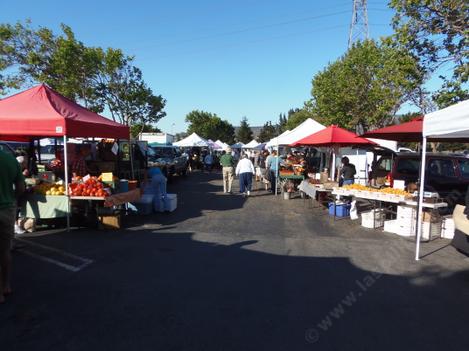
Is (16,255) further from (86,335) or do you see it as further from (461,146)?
(461,146)

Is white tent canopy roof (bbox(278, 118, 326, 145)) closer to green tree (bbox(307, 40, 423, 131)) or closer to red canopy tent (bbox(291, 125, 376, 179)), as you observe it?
red canopy tent (bbox(291, 125, 376, 179))

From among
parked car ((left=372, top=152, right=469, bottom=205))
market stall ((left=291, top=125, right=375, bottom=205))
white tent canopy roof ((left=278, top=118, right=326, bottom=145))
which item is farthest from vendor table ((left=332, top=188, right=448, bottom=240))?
white tent canopy roof ((left=278, top=118, right=326, bottom=145))

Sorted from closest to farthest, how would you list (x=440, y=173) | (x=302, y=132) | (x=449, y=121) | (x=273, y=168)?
(x=449, y=121) < (x=440, y=173) < (x=273, y=168) < (x=302, y=132)

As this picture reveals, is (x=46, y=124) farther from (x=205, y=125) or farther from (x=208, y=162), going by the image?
(x=205, y=125)

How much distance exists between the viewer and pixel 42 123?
7805 mm

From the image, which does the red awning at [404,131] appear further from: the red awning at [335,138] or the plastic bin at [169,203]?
the plastic bin at [169,203]

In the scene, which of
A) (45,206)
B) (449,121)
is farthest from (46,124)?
(449,121)

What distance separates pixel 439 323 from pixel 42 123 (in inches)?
310

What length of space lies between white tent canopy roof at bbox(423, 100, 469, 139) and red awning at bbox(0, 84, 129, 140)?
6.99m

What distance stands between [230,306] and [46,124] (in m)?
5.91

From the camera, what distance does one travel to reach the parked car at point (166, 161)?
19.0 meters

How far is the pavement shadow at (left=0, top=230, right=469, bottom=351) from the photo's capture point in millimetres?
3547

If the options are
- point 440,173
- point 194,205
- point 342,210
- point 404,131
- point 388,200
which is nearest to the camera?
point 388,200

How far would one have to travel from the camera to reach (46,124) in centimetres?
780
